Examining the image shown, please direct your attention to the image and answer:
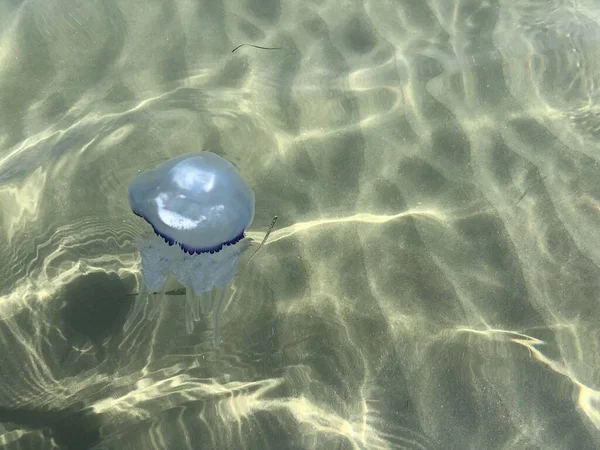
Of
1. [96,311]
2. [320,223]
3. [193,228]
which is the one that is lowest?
[96,311]

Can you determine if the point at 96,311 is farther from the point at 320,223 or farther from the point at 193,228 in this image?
the point at 320,223

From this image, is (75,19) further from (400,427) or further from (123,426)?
(400,427)

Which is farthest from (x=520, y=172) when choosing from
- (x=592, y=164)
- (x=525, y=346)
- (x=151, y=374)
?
(x=151, y=374)

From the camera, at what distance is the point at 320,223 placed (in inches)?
104

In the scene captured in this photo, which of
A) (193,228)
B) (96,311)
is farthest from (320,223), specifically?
(96,311)

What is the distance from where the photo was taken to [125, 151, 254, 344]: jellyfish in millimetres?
2141

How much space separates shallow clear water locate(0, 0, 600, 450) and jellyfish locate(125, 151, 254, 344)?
100mm

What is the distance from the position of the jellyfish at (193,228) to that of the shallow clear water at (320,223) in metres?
0.10

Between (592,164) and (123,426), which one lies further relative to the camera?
(592,164)

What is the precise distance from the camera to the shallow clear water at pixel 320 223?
7.77 ft

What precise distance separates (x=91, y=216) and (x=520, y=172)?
2.07 metres

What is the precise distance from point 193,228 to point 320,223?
72 cm

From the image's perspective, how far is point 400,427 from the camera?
2354mm

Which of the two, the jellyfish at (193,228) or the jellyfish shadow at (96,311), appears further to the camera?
the jellyfish shadow at (96,311)
